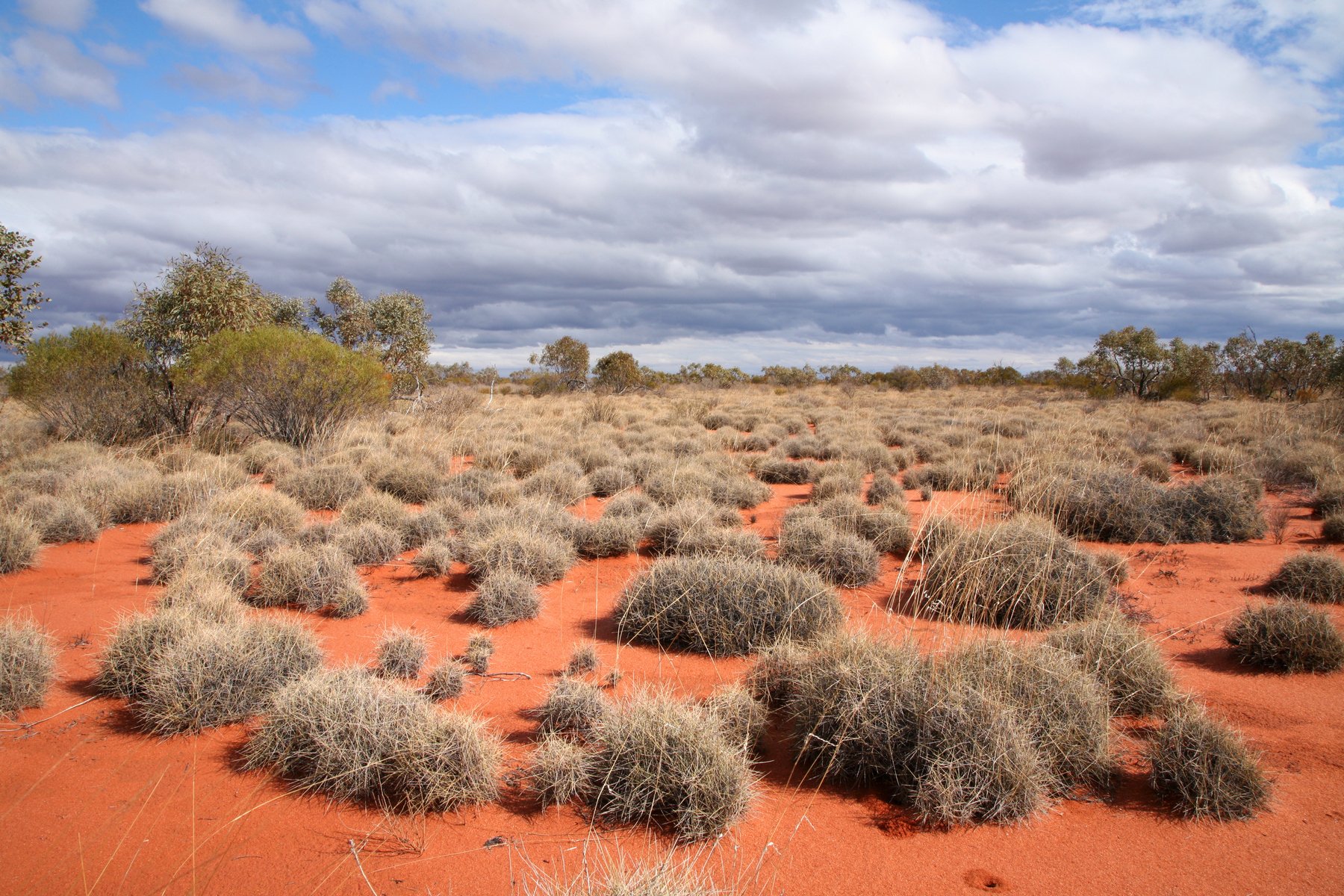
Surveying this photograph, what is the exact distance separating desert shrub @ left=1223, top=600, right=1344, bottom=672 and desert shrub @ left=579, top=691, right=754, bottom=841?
4.81 m

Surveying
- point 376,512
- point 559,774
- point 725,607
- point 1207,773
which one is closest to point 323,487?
point 376,512

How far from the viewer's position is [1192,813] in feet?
13.0

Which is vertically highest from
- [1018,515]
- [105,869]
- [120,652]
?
[1018,515]

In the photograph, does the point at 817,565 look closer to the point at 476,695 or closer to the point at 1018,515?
the point at 1018,515

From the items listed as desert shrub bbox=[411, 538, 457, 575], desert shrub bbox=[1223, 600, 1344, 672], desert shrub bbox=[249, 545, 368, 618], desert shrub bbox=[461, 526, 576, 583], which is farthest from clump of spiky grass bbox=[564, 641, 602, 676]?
desert shrub bbox=[1223, 600, 1344, 672]

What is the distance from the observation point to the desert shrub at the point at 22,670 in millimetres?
4816

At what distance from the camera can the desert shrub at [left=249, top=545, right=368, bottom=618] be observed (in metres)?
7.11

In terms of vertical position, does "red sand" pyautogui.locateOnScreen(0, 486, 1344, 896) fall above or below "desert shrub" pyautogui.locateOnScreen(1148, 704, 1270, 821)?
below

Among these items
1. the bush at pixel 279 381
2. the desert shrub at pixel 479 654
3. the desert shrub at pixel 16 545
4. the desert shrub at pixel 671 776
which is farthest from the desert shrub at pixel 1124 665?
the bush at pixel 279 381

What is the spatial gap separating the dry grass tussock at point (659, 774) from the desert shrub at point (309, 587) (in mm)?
3729

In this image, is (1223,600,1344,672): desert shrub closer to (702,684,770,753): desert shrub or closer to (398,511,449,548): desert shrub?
(702,684,770,753): desert shrub

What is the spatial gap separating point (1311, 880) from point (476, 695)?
16.6ft

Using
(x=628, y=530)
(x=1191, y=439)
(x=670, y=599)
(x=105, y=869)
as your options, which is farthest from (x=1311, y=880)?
(x=1191, y=439)

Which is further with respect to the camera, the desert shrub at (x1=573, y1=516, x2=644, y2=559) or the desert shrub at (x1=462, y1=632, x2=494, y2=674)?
the desert shrub at (x1=573, y1=516, x2=644, y2=559)
